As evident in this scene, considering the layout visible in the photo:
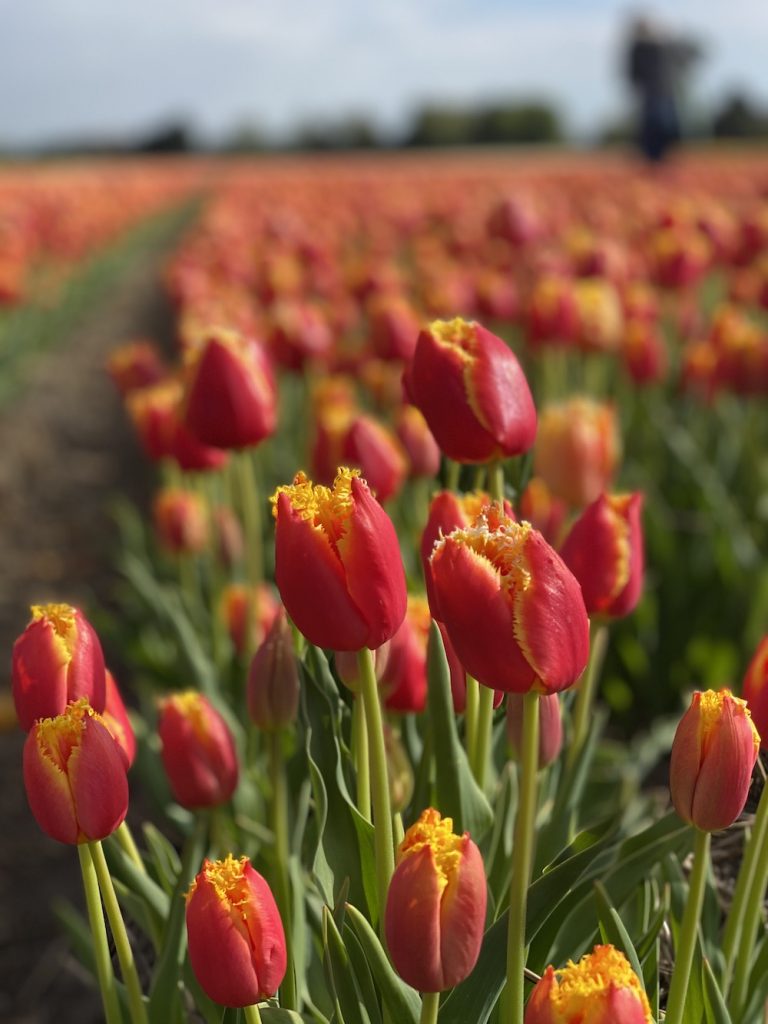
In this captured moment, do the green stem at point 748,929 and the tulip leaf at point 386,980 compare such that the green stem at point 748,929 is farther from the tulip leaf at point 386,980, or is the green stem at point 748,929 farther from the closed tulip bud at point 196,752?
the closed tulip bud at point 196,752

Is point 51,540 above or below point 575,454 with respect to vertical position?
below

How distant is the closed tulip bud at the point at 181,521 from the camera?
2.52 m

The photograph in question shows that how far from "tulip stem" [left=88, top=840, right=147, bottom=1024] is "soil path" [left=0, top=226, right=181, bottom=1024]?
3.89ft

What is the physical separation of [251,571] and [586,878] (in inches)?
35.3

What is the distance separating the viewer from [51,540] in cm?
488

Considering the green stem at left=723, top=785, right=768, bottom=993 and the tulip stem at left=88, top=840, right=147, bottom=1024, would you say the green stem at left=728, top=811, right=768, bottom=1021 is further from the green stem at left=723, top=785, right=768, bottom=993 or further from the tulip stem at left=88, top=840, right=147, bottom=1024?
the tulip stem at left=88, top=840, right=147, bottom=1024

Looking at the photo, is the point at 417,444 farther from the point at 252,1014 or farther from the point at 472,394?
the point at 252,1014

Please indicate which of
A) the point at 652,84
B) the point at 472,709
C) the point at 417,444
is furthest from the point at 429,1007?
the point at 652,84

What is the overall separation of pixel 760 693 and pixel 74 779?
526 mm

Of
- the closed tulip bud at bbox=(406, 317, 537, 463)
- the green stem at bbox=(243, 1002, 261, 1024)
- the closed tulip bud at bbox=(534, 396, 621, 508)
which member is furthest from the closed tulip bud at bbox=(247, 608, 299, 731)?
the closed tulip bud at bbox=(534, 396, 621, 508)

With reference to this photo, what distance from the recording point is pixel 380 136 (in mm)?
52750

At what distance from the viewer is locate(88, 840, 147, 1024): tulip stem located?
2.96 feet

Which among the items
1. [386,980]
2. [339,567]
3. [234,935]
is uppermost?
[339,567]

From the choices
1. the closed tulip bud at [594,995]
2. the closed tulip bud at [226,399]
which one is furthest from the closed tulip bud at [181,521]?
the closed tulip bud at [594,995]
